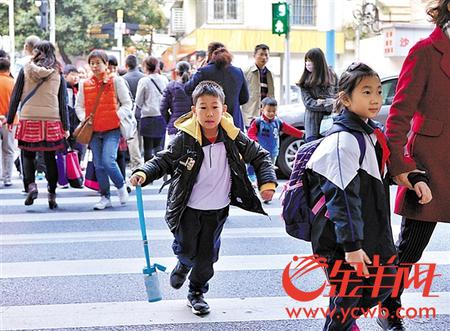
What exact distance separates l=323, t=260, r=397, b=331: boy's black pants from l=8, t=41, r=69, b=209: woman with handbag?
16.4ft

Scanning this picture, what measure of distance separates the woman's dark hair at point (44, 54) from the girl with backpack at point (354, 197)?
486 centimetres

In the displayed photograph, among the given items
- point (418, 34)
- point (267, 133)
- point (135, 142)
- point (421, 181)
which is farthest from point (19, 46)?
point (421, 181)

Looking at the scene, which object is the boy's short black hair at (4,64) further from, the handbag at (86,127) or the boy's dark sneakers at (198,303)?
the boy's dark sneakers at (198,303)

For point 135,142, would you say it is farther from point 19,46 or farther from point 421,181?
point 19,46

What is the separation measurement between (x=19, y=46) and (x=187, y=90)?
32.2 meters

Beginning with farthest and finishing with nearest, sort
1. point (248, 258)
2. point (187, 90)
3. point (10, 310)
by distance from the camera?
point (187, 90)
point (248, 258)
point (10, 310)

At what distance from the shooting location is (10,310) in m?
4.50

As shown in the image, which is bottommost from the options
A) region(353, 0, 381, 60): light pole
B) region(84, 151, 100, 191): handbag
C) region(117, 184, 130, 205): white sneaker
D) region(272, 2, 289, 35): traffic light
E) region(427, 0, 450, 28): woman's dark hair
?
region(117, 184, 130, 205): white sneaker

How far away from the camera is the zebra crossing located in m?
4.23

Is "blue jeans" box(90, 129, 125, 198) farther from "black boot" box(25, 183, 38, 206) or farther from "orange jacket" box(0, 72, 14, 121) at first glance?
"orange jacket" box(0, 72, 14, 121)

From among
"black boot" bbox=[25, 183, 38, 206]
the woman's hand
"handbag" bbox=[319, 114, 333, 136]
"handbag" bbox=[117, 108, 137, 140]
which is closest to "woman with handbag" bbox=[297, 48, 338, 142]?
"handbag" bbox=[319, 114, 333, 136]

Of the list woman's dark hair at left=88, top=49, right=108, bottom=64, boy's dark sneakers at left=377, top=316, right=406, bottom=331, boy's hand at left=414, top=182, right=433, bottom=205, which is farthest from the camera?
woman's dark hair at left=88, top=49, right=108, bottom=64

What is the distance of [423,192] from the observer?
3445mm

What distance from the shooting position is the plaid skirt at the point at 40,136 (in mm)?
7605
